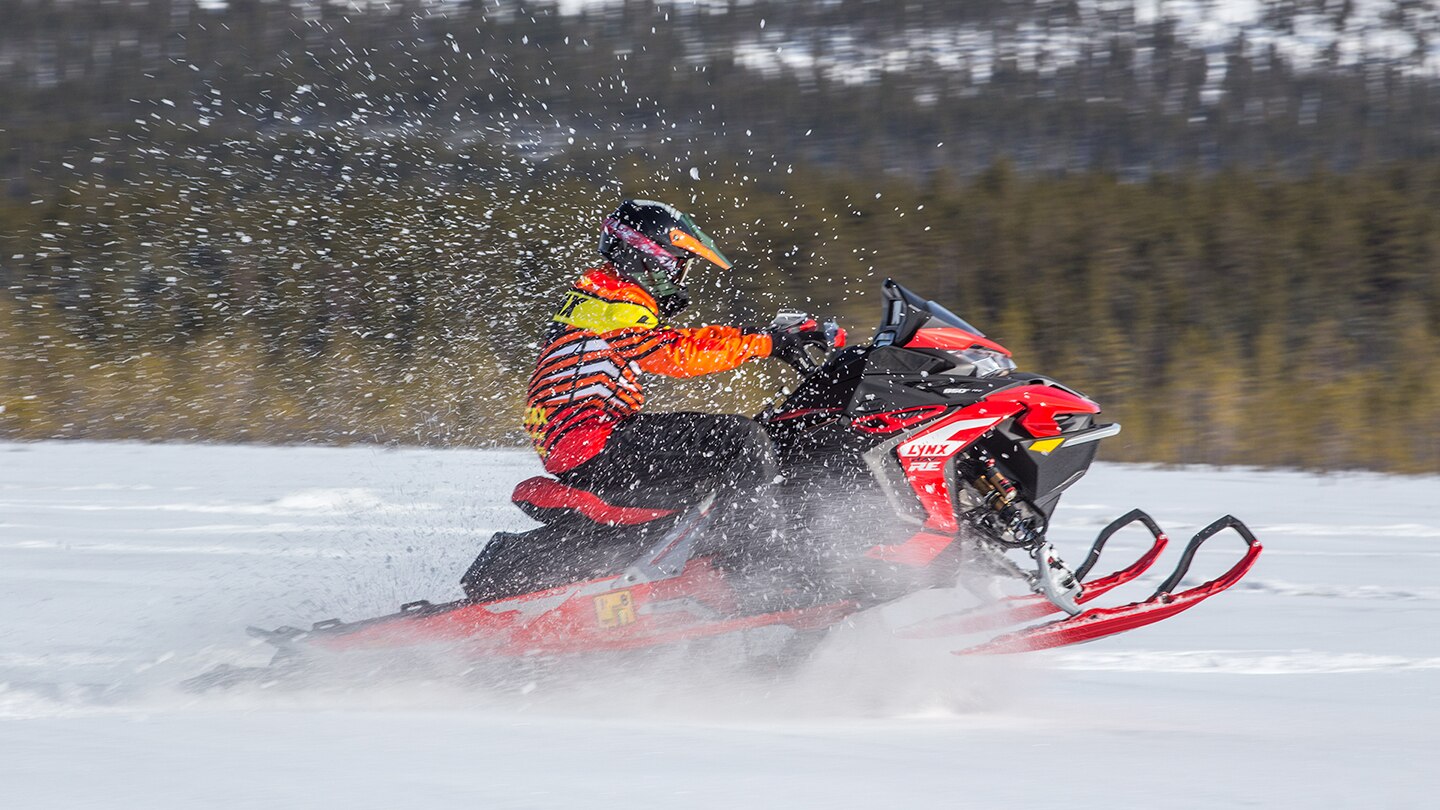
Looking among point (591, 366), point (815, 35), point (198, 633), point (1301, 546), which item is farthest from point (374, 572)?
point (815, 35)

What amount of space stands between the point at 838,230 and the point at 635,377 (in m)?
19.3

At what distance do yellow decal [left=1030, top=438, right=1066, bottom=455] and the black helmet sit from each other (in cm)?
109

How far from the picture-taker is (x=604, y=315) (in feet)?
13.3

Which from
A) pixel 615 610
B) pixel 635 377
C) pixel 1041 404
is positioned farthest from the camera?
pixel 635 377

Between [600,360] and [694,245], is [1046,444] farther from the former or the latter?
[600,360]

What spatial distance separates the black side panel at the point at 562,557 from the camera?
4098mm

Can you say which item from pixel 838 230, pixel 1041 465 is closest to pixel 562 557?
pixel 1041 465

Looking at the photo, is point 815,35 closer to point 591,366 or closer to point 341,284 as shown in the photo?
point 341,284

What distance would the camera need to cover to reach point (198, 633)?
478 cm

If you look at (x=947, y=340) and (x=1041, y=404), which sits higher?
(x=947, y=340)

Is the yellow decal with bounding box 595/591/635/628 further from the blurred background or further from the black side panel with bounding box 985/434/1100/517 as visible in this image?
the blurred background

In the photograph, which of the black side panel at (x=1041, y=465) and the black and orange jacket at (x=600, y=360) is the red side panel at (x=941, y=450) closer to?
the black side panel at (x=1041, y=465)

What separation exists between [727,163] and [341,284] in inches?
470

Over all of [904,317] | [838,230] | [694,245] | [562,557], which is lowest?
[838,230]
